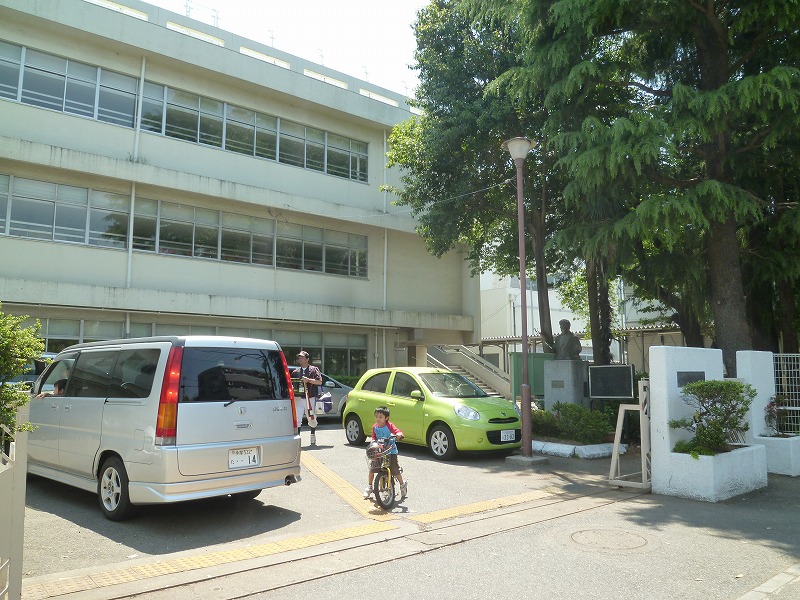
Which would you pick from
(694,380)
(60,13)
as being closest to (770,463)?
(694,380)

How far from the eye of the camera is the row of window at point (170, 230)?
18172 millimetres

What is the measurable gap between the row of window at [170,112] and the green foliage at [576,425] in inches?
570

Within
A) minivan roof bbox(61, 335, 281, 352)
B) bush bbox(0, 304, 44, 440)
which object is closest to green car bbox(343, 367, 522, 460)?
minivan roof bbox(61, 335, 281, 352)

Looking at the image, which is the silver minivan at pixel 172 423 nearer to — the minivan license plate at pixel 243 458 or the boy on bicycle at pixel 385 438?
the minivan license plate at pixel 243 458

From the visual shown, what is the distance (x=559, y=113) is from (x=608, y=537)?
9599 millimetres

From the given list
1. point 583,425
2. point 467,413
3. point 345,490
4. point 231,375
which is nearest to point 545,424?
point 583,425

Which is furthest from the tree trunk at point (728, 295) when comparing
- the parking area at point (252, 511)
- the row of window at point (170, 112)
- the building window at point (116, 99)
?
the building window at point (116, 99)

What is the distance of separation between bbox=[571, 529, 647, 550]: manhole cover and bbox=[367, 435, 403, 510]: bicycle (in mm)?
2278

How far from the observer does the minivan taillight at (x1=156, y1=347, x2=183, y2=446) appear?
6656 millimetres

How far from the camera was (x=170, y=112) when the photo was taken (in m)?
20.9

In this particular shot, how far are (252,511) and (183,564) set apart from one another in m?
2.10

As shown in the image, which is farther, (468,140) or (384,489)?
(468,140)

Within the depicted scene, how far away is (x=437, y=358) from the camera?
2858 cm

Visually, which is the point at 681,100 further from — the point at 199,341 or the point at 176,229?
the point at 176,229
